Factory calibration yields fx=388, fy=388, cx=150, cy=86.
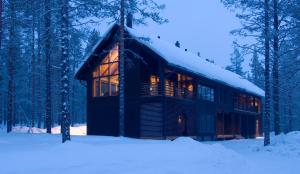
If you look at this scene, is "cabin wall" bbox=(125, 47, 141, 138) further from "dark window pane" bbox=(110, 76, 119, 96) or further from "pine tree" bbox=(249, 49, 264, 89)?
"pine tree" bbox=(249, 49, 264, 89)

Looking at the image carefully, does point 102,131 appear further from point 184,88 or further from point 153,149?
point 153,149

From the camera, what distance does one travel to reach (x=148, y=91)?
29.0m

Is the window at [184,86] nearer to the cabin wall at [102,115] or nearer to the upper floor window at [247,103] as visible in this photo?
the cabin wall at [102,115]

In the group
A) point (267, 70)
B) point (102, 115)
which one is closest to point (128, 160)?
point (267, 70)

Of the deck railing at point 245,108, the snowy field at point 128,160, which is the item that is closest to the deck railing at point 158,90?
the deck railing at point 245,108

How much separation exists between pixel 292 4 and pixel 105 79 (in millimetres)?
14979

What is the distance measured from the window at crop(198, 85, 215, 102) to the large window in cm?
800

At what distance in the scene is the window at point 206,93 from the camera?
3410 centimetres

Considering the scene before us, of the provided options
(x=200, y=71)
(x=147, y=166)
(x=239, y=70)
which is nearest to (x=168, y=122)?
(x=200, y=71)

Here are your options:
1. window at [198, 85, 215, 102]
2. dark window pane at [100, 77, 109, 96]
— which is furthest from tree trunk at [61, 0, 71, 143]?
window at [198, 85, 215, 102]

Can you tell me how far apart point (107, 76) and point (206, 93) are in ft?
32.9

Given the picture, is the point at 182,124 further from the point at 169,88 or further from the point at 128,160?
the point at 128,160

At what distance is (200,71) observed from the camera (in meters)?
31.4

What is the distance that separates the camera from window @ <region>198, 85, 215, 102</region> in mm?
34097
